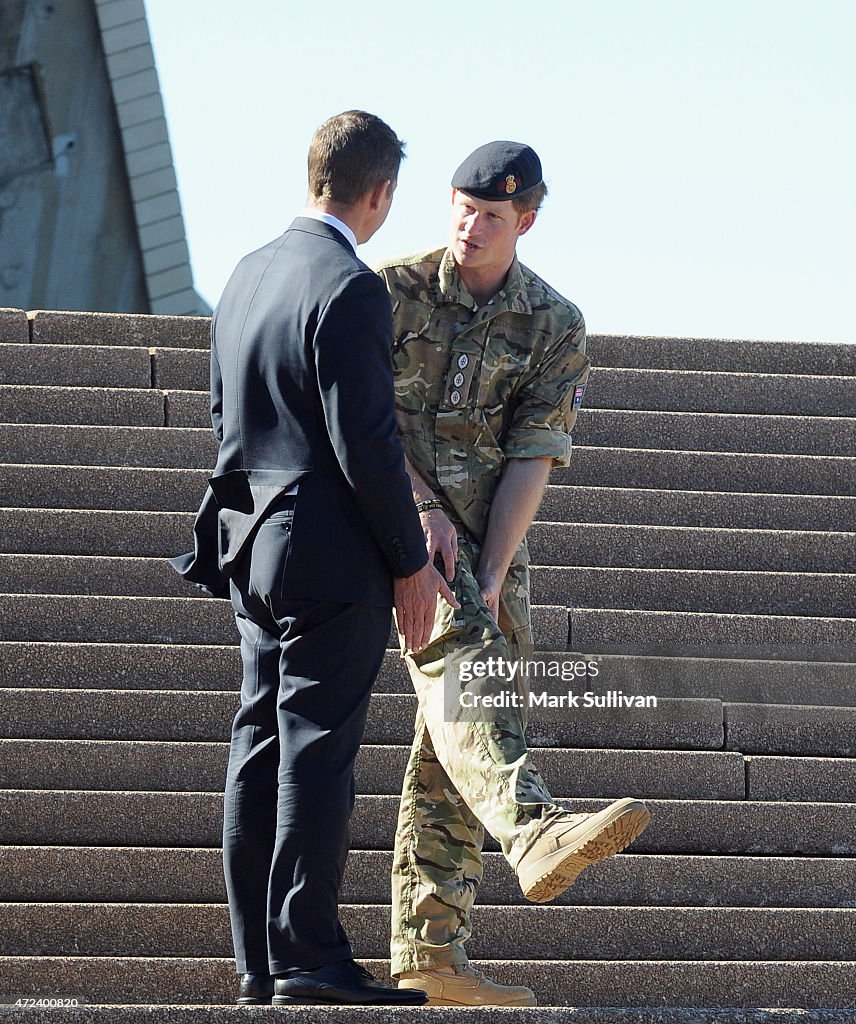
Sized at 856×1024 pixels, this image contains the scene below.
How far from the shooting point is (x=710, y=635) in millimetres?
5777

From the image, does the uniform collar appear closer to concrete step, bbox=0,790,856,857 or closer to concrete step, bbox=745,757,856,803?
concrete step, bbox=0,790,856,857

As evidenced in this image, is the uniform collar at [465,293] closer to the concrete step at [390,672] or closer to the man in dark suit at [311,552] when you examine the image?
the man in dark suit at [311,552]

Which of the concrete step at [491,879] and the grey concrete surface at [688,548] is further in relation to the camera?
the grey concrete surface at [688,548]

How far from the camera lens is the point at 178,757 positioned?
4.88m

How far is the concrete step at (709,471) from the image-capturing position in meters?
6.82

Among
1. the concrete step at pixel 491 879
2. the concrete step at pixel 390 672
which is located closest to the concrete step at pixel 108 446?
the concrete step at pixel 390 672

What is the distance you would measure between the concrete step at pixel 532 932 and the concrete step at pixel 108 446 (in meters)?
2.46

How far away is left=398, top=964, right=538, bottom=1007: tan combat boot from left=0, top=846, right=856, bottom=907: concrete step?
942mm

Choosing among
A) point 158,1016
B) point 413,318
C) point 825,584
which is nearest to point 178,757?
point 413,318

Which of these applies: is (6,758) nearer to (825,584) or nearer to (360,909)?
(360,909)

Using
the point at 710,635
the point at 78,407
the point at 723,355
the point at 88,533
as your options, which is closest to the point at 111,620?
the point at 88,533

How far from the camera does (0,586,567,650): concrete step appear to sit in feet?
18.1

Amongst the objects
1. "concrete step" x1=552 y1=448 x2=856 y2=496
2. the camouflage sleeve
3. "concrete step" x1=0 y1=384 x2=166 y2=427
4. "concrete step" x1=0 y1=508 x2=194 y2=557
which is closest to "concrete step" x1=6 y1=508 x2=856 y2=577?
"concrete step" x1=0 y1=508 x2=194 y2=557

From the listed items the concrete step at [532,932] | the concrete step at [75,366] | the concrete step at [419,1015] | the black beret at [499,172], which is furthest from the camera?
the concrete step at [75,366]
